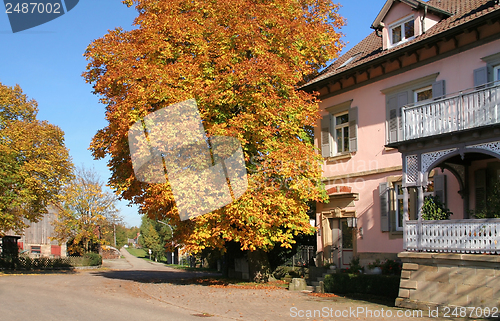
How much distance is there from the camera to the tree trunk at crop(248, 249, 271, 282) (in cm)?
1998

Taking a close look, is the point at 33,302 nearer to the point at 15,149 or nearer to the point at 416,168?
the point at 416,168

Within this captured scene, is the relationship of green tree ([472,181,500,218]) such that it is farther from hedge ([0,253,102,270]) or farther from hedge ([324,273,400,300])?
hedge ([0,253,102,270])

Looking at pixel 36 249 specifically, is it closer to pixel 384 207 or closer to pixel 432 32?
pixel 384 207

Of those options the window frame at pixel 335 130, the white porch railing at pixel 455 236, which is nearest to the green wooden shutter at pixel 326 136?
the window frame at pixel 335 130

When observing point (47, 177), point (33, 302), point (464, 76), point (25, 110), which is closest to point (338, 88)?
point (464, 76)

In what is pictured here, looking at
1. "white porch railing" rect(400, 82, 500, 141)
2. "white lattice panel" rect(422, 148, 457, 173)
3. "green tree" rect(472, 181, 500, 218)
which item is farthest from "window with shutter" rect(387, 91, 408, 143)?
"green tree" rect(472, 181, 500, 218)

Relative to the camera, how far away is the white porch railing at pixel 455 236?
10805mm

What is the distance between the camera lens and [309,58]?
65.0 ft

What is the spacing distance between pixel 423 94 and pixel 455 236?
5770 mm

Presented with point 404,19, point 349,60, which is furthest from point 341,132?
point 404,19

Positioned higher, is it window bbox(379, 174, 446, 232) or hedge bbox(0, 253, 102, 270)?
window bbox(379, 174, 446, 232)

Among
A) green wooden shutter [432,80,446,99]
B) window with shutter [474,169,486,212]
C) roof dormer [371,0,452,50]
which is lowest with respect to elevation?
window with shutter [474,169,486,212]

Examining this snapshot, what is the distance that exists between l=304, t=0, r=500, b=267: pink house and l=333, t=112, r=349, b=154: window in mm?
45

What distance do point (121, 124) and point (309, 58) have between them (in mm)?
8545
